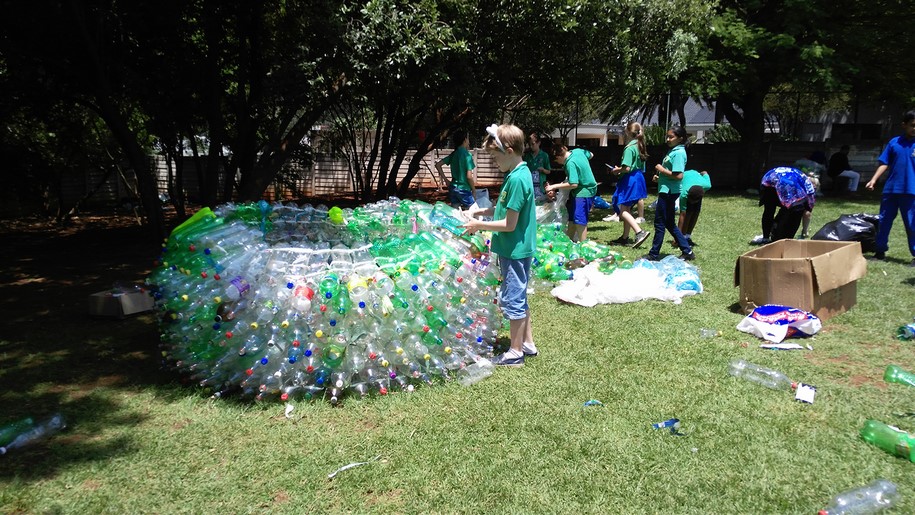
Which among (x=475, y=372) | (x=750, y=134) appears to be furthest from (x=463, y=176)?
(x=750, y=134)

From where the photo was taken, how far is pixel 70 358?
510 centimetres

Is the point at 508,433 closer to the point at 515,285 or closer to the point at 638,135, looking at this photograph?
the point at 515,285

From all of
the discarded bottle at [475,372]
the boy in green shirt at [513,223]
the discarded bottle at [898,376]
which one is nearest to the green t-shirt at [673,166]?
the discarded bottle at [898,376]

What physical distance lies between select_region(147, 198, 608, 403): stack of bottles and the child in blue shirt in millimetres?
5699

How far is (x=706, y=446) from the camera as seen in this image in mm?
3514

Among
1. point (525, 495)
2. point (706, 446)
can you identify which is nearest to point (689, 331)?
point (706, 446)

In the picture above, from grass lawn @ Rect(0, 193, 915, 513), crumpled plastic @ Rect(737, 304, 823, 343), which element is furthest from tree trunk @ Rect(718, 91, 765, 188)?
crumpled plastic @ Rect(737, 304, 823, 343)

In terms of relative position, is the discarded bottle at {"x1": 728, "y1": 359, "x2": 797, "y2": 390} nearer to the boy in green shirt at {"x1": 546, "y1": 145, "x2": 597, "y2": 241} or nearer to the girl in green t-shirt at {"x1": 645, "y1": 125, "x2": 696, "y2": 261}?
the girl in green t-shirt at {"x1": 645, "y1": 125, "x2": 696, "y2": 261}

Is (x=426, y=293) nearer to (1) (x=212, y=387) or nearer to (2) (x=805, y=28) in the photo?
(1) (x=212, y=387)

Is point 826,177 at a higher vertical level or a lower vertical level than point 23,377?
higher

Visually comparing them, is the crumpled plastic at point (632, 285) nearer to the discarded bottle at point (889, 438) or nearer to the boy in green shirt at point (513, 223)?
the boy in green shirt at point (513, 223)

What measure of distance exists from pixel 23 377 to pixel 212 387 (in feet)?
5.35

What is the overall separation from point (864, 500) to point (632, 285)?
3703mm

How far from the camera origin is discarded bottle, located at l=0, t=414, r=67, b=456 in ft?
12.1
